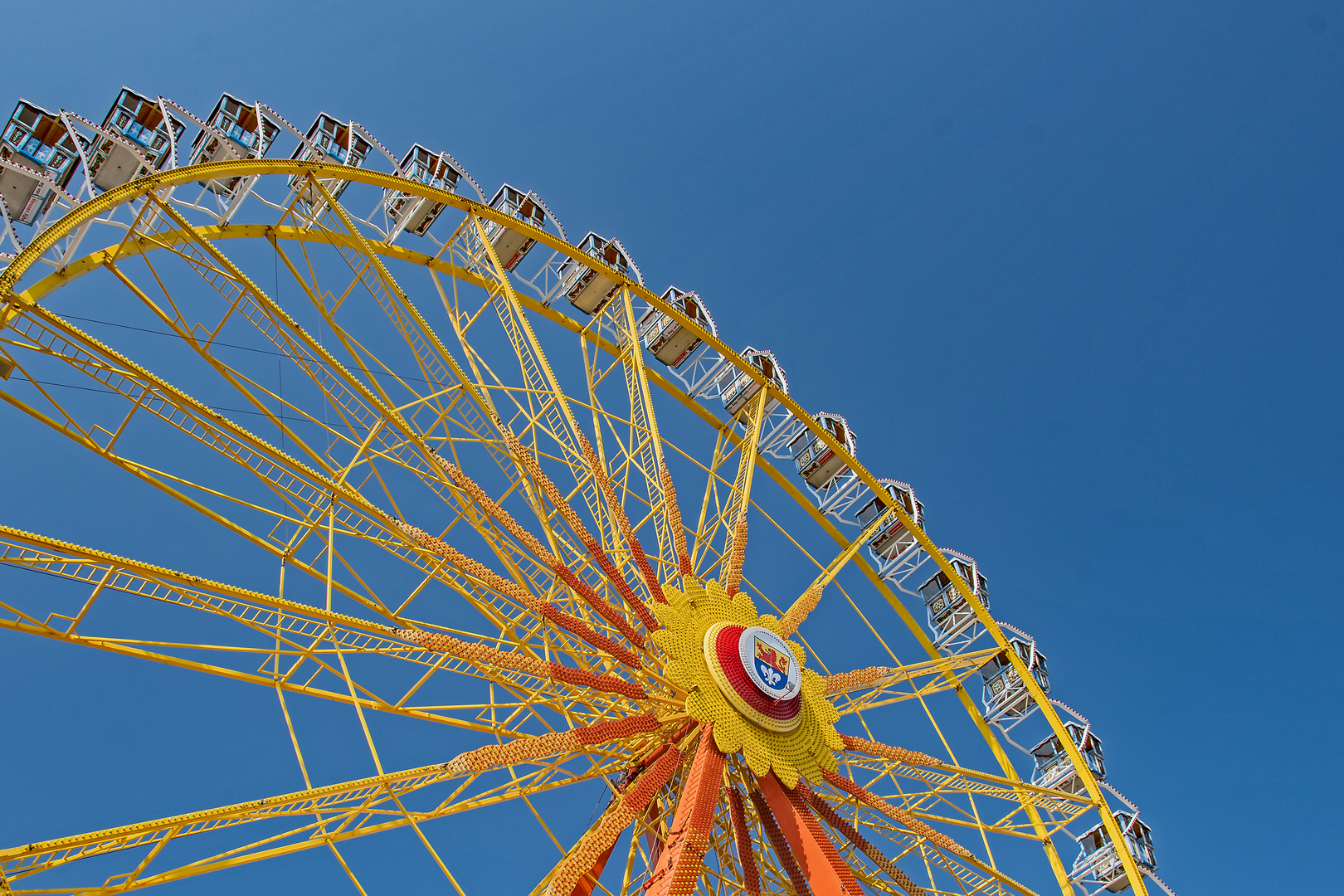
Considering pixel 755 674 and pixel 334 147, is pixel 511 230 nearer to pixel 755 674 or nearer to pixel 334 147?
pixel 334 147

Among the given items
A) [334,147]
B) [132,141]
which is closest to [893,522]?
[334,147]

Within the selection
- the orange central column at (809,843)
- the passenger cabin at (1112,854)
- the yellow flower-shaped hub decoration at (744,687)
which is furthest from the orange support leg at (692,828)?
the passenger cabin at (1112,854)

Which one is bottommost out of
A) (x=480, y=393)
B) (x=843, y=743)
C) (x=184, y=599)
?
(x=843, y=743)

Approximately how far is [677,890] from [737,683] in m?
3.92

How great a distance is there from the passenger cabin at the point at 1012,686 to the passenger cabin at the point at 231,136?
880 inches

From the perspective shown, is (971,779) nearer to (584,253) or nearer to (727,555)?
(727,555)

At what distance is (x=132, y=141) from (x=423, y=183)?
706 centimetres

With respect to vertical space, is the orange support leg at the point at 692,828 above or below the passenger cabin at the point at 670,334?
Result: below

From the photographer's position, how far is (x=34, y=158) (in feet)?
53.6

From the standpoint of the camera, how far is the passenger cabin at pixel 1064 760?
93.8 ft

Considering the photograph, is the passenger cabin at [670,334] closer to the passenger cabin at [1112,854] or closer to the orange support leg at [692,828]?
the orange support leg at [692,828]

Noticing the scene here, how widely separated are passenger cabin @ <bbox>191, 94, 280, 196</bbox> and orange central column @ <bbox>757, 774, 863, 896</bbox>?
14219 mm

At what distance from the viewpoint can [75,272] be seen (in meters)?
14.8

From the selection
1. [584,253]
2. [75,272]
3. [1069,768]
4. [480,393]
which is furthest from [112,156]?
[1069,768]
